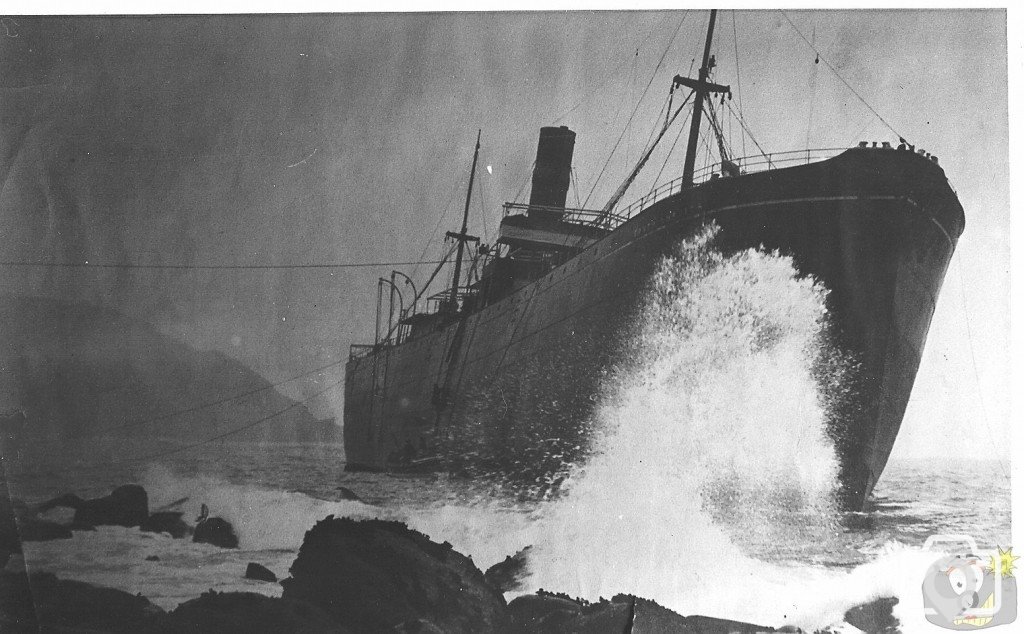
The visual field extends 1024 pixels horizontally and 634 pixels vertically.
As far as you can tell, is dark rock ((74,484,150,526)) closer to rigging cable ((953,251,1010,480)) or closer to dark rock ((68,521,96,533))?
dark rock ((68,521,96,533))

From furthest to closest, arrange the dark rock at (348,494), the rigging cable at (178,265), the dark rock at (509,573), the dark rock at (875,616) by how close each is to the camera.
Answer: the rigging cable at (178,265) < the dark rock at (348,494) < the dark rock at (509,573) < the dark rock at (875,616)

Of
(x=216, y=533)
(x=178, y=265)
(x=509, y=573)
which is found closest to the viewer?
(x=509, y=573)

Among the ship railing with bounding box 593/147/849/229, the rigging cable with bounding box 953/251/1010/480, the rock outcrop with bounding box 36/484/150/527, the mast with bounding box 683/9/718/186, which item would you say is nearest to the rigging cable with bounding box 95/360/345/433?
the rock outcrop with bounding box 36/484/150/527

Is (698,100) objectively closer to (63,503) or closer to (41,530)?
(63,503)

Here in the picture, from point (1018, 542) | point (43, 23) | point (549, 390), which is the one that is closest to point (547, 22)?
point (549, 390)

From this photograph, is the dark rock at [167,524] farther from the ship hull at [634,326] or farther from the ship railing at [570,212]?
the ship railing at [570,212]

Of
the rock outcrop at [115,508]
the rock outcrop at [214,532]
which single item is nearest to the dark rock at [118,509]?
the rock outcrop at [115,508]

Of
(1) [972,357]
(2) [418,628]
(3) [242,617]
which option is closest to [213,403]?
(3) [242,617]

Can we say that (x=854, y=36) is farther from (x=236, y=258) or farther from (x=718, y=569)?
(x=236, y=258)
